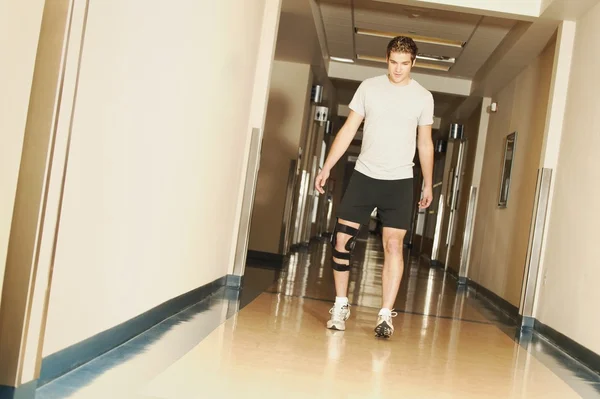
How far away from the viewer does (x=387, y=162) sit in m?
3.85

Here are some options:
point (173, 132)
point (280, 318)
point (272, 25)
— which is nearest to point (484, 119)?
point (272, 25)

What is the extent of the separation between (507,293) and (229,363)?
15.0ft

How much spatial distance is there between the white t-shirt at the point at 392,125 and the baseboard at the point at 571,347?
4.39 ft

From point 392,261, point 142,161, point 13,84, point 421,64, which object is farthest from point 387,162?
point 421,64

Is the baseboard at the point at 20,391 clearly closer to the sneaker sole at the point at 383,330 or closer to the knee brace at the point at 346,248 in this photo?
the sneaker sole at the point at 383,330

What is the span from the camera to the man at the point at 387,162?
3.83 m

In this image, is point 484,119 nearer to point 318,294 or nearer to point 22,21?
point 318,294

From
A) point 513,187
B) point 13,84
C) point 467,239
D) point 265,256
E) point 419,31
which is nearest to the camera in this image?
point 13,84

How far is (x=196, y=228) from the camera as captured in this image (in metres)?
3.87

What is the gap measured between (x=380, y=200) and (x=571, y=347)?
56.0 inches

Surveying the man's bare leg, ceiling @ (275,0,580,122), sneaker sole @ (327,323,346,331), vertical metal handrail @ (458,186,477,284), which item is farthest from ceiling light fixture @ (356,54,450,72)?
sneaker sole @ (327,323,346,331)

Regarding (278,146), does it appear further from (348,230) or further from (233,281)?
(348,230)

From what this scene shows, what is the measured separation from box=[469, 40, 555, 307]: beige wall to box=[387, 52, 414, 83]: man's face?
2.75 m

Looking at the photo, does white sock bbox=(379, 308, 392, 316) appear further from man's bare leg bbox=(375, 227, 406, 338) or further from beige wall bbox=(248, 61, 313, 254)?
beige wall bbox=(248, 61, 313, 254)
